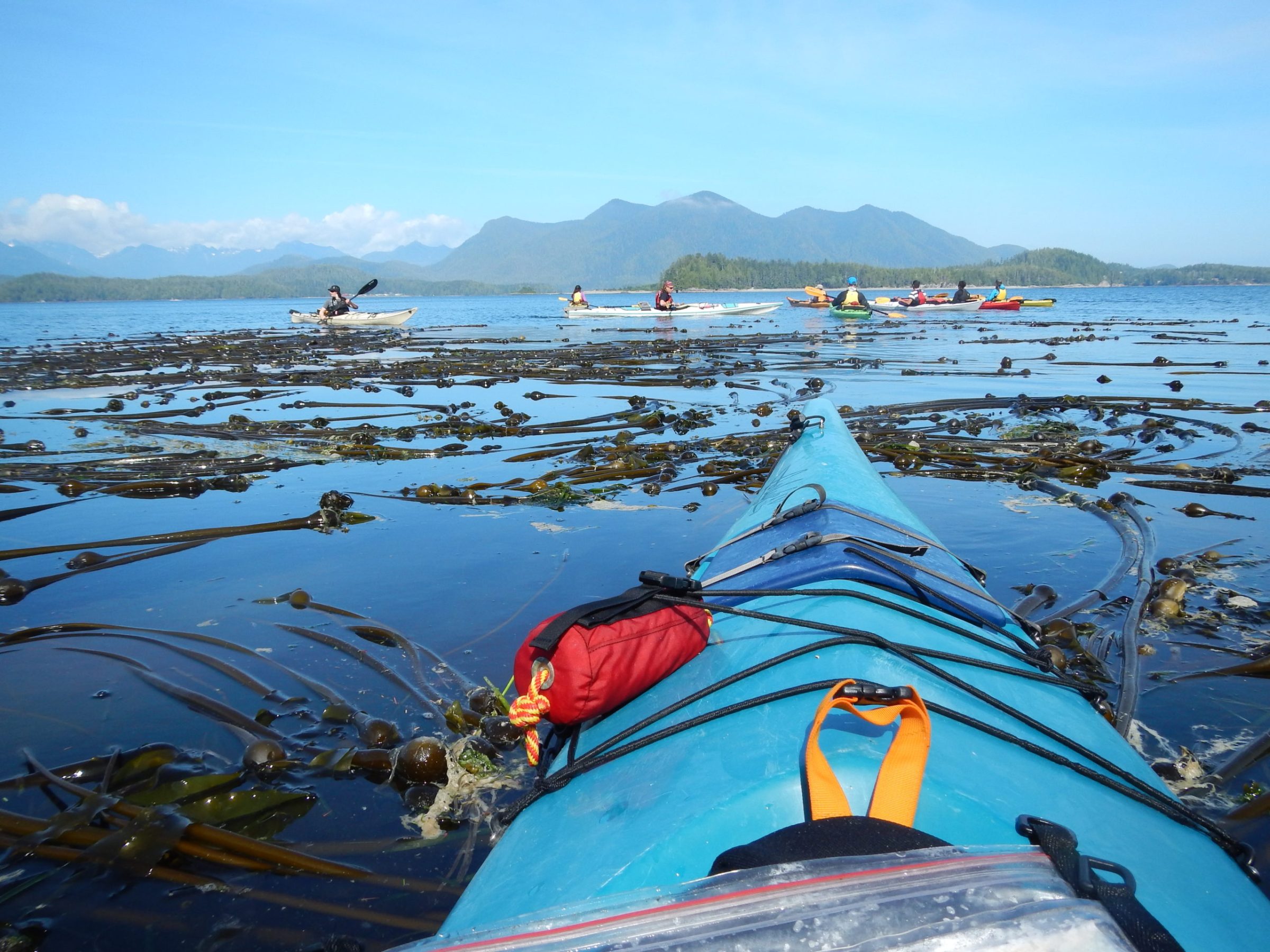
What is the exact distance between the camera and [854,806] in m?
1.55

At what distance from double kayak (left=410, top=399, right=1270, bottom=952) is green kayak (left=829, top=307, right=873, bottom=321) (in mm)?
31196

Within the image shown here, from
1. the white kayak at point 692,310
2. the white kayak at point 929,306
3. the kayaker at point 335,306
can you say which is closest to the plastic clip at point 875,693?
the white kayak at point 692,310

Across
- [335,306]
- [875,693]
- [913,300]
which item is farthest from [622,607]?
[913,300]

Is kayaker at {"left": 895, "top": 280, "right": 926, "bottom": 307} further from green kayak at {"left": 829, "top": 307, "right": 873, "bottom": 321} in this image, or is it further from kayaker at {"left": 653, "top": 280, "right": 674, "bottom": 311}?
kayaker at {"left": 653, "top": 280, "right": 674, "bottom": 311}

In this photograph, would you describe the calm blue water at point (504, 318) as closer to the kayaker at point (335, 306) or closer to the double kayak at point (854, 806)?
the kayaker at point (335, 306)

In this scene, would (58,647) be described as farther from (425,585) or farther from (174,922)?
(174,922)

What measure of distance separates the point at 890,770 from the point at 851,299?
108ft

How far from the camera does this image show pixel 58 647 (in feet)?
13.2

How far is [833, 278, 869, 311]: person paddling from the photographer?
1271 inches

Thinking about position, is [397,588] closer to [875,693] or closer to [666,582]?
[666,582]

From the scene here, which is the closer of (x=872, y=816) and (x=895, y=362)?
(x=872, y=816)

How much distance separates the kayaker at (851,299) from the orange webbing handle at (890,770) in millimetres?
32419

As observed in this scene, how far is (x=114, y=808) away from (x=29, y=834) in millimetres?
237

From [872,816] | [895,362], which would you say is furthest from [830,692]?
[895,362]
